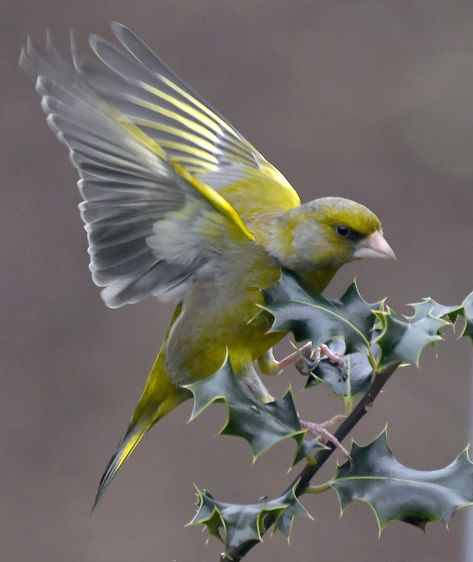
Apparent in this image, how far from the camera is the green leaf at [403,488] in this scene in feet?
6.19

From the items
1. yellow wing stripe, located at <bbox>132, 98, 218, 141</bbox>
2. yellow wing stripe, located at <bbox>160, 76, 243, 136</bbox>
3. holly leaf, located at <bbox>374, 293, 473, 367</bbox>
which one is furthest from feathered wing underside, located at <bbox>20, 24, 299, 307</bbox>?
holly leaf, located at <bbox>374, 293, 473, 367</bbox>

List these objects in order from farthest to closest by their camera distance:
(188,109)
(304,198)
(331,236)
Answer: (304,198)
(188,109)
(331,236)

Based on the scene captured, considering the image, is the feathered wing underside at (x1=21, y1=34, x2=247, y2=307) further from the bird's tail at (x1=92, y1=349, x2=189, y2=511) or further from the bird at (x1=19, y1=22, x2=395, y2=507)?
the bird's tail at (x1=92, y1=349, x2=189, y2=511)

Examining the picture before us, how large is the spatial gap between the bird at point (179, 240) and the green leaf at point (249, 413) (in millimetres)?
561

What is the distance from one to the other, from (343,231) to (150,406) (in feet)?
2.10

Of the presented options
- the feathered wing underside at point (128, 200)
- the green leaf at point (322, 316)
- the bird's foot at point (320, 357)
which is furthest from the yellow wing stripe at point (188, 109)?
the green leaf at point (322, 316)

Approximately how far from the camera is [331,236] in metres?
2.48

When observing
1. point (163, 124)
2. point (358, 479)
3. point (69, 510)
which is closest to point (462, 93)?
point (69, 510)

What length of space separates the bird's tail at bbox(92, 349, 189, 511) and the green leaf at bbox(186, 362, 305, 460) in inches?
33.0

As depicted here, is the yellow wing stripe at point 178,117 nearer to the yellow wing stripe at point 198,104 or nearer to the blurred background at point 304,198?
the yellow wing stripe at point 198,104

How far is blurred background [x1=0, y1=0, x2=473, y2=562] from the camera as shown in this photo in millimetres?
5633

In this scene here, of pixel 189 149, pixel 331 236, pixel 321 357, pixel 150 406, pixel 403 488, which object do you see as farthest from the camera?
pixel 189 149

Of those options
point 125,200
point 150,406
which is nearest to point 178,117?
point 125,200

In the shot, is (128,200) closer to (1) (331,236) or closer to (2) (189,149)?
(1) (331,236)
